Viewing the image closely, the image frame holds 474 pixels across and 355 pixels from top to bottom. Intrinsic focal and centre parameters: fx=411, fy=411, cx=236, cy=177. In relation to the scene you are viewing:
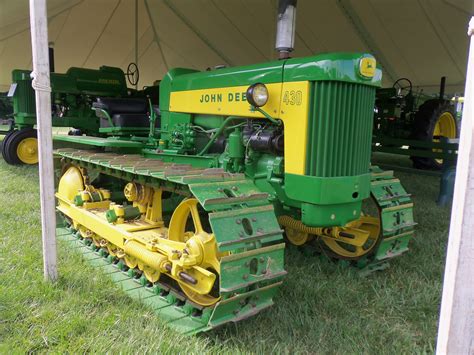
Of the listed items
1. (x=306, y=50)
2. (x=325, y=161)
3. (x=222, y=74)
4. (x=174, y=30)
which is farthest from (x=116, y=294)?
(x=174, y=30)

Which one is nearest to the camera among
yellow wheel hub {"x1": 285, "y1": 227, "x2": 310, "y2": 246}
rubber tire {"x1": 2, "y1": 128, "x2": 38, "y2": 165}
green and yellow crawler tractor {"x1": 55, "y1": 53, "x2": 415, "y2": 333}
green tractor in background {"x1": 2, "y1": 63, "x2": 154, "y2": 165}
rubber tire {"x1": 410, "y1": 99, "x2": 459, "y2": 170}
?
green and yellow crawler tractor {"x1": 55, "y1": 53, "x2": 415, "y2": 333}

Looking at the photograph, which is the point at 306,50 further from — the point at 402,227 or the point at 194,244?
the point at 194,244

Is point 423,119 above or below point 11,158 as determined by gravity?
above

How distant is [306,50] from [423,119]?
3341mm

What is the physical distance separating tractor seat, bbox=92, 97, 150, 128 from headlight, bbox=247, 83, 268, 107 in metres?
2.60

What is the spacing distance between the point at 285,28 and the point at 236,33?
798cm

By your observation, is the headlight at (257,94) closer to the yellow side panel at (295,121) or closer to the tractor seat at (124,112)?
the yellow side panel at (295,121)

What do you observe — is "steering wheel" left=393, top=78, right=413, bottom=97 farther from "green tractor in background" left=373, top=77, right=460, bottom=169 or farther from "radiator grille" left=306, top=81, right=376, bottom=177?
"radiator grille" left=306, top=81, right=376, bottom=177

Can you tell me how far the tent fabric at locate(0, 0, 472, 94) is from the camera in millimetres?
8625

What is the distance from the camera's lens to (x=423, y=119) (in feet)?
28.3

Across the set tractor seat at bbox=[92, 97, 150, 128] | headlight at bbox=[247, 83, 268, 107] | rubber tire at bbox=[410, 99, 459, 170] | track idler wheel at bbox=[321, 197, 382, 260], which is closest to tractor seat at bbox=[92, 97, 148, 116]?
tractor seat at bbox=[92, 97, 150, 128]

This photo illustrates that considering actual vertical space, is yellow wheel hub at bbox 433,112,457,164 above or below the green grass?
above

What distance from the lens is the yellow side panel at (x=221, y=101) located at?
299 centimetres

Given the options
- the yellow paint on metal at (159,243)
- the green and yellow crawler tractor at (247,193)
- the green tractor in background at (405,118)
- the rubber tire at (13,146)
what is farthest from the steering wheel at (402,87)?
the rubber tire at (13,146)
